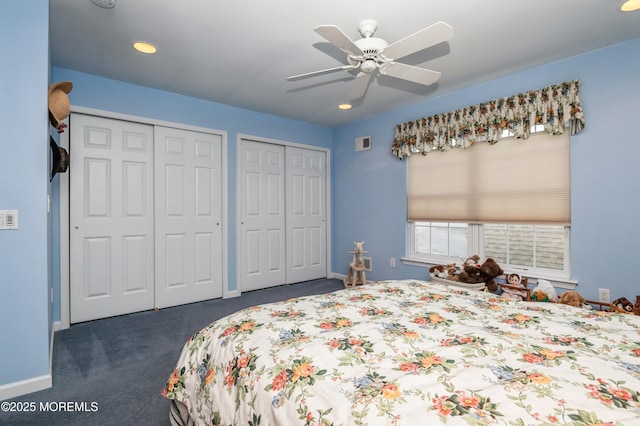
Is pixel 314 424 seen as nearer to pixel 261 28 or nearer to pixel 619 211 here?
pixel 261 28

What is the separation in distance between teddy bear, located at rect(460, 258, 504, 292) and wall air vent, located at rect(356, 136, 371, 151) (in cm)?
221

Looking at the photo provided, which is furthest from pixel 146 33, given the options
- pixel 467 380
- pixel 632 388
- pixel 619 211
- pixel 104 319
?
pixel 619 211

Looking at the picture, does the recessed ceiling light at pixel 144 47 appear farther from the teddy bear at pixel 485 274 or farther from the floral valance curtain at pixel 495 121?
the teddy bear at pixel 485 274

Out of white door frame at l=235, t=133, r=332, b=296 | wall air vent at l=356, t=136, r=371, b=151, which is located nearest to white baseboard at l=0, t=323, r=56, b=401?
white door frame at l=235, t=133, r=332, b=296

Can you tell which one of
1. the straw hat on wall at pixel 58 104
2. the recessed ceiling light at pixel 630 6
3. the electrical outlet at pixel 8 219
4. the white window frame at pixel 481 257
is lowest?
the white window frame at pixel 481 257

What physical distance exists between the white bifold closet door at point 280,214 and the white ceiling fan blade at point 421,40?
103 inches

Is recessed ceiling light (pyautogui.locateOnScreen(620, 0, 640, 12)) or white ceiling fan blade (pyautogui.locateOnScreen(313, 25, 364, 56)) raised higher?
recessed ceiling light (pyautogui.locateOnScreen(620, 0, 640, 12))

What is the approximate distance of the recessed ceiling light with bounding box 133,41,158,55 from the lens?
254cm

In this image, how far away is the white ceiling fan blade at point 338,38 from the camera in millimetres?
1721

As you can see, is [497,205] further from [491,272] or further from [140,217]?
[140,217]

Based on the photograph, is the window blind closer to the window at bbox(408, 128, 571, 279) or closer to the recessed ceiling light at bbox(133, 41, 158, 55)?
the window at bbox(408, 128, 571, 279)

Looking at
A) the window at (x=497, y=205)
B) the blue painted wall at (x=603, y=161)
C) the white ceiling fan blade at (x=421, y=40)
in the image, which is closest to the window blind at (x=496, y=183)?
the window at (x=497, y=205)

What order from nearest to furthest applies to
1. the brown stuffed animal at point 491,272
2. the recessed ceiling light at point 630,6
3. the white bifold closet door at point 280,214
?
the recessed ceiling light at point 630,6, the brown stuffed animal at point 491,272, the white bifold closet door at point 280,214

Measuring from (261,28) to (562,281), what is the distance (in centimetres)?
330
